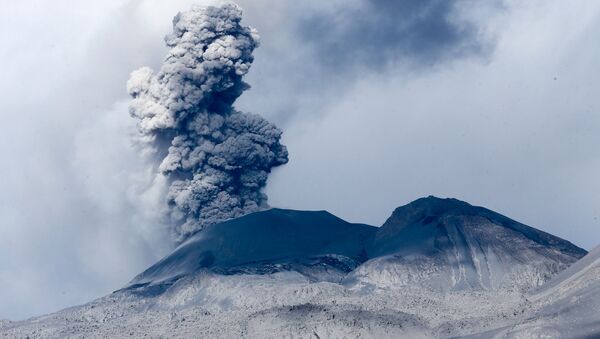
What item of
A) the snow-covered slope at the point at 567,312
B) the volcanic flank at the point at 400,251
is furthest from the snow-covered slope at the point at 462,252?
the snow-covered slope at the point at 567,312

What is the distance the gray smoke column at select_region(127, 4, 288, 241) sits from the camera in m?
132

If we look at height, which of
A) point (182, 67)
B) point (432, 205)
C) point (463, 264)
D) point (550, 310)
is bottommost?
point (550, 310)

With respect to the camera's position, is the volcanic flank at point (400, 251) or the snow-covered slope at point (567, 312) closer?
the snow-covered slope at point (567, 312)

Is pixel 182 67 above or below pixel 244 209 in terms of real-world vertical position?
above

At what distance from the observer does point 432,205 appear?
13862 cm

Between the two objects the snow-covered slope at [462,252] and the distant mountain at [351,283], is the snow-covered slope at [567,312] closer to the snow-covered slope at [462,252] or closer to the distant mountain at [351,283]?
the distant mountain at [351,283]

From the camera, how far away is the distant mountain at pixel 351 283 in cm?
10512

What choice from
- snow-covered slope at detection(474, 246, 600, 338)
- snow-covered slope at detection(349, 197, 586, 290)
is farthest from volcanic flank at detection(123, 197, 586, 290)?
snow-covered slope at detection(474, 246, 600, 338)

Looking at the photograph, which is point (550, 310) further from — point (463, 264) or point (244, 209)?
point (244, 209)

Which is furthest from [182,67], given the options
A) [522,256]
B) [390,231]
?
[522,256]

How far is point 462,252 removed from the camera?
127m

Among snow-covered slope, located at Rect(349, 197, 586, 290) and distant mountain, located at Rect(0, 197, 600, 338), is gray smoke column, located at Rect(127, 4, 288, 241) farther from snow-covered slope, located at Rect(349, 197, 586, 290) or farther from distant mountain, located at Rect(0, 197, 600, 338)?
snow-covered slope, located at Rect(349, 197, 586, 290)

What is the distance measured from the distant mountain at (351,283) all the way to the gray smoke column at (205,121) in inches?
141

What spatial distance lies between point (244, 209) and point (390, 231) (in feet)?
47.5
